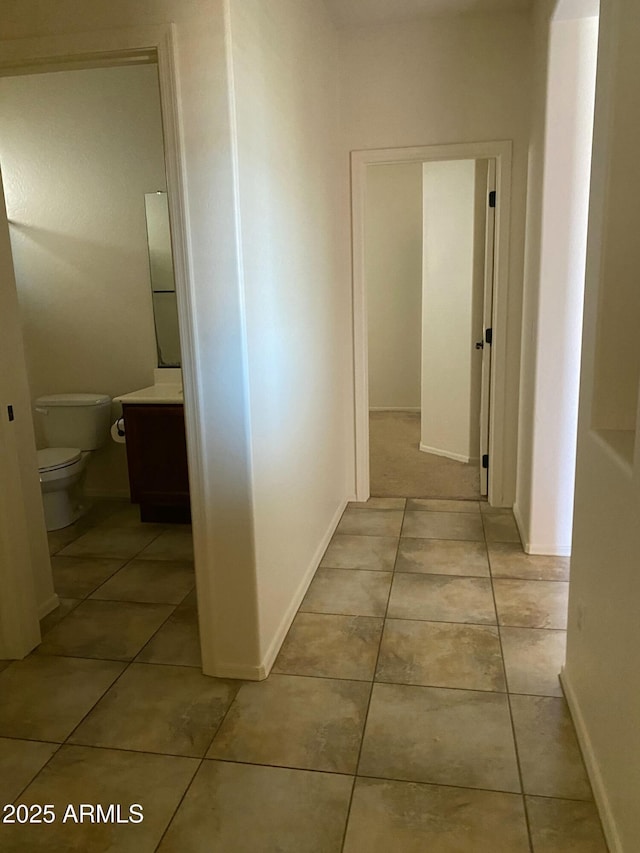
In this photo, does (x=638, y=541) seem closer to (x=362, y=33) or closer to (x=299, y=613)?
(x=299, y=613)

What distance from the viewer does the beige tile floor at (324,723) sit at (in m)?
1.57

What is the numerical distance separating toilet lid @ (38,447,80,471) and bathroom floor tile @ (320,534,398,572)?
5.08 ft

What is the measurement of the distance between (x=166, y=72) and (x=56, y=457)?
93.7 inches

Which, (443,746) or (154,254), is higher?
(154,254)

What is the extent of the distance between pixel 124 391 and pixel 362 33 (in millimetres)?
2517

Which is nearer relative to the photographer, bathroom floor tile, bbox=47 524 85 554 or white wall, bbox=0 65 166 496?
bathroom floor tile, bbox=47 524 85 554

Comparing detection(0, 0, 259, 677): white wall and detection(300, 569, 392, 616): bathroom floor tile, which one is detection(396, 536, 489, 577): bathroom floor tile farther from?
detection(0, 0, 259, 677): white wall

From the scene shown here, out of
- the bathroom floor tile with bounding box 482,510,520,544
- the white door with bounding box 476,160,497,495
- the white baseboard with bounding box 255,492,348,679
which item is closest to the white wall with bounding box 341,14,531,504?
the white door with bounding box 476,160,497,495

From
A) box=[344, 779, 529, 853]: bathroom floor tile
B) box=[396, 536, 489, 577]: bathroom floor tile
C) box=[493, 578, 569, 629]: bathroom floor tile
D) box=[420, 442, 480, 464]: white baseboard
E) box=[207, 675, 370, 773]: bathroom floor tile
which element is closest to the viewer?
box=[344, 779, 529, 853]: bathroom floor tile

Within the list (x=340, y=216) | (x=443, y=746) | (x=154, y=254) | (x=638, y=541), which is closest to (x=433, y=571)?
(x=443, y=746)

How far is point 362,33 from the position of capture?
3.56 metres

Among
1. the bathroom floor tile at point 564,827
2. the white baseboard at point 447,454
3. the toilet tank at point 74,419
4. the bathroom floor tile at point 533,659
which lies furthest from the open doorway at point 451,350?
the bathroom floor tile at point 564,827

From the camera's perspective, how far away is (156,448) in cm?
354

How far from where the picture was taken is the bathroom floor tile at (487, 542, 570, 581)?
2.93 m
